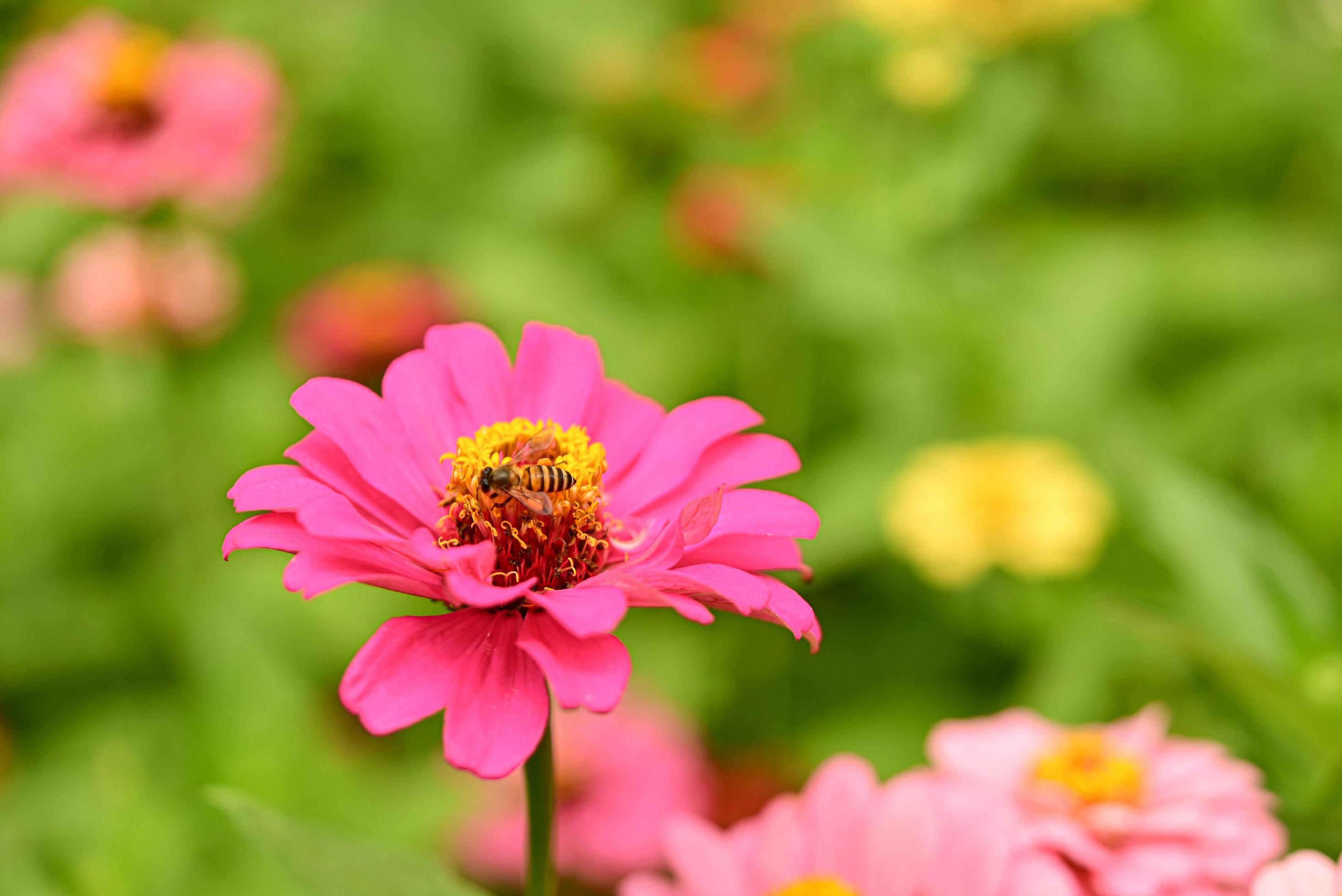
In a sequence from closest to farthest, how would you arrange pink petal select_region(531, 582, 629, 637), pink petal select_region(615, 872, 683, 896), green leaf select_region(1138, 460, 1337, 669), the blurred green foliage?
1. pink petal select_region(531, 582, 629, 637)
2. pink petal select_region(615, 872, 683, 896)
3. green leaf select_region(1138, 460, 1337, 669)
4. the blurred green foliage

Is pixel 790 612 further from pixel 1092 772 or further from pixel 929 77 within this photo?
pixel 929 77

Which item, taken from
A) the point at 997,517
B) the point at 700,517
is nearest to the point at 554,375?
the point at 700,517

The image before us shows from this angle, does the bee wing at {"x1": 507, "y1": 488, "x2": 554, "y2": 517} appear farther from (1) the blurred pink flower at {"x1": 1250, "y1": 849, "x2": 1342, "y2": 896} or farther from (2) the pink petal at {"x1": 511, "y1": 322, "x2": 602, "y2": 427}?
(1) the blurred pink flower at {"x1": 1250, "y1": 849, "x2": 1342, "y2": 896}

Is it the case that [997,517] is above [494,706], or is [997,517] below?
above

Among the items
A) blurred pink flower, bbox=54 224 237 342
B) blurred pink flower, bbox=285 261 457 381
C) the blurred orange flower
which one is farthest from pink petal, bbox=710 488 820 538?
the blurred orange flower

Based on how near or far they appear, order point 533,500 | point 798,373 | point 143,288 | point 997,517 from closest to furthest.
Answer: point 533,500 < point 997,517 < point 143,288 < point 798,373

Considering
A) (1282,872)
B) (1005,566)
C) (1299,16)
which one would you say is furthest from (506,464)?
(1299,16)

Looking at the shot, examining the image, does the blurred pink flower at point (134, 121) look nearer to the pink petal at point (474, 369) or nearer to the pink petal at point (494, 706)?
the pink petal at point (474, 369)

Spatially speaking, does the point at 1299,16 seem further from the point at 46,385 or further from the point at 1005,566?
the point at 46,385
